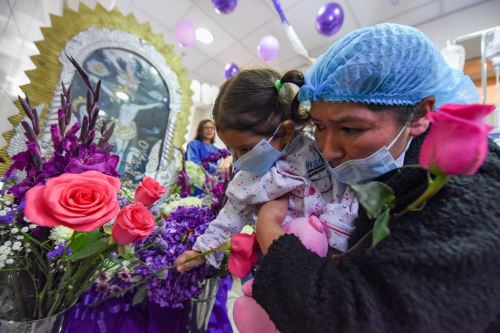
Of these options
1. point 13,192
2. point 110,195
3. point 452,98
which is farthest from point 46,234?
point 452,98

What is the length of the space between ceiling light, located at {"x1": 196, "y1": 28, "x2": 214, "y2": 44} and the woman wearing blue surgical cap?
8.67 feet

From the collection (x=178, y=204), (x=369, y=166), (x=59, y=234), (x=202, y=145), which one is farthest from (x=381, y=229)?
(x=202, y=145)

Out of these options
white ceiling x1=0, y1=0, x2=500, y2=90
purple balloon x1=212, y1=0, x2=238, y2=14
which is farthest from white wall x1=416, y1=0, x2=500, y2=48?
purple balloon x1=212, y1=0, x2=238, y2=14

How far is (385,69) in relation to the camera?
0.43 meters

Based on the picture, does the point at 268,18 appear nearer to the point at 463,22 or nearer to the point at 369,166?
the point at 463,22

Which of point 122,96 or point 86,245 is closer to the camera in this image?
point 86,245

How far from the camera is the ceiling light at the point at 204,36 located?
2713 mm

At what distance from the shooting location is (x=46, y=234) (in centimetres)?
46

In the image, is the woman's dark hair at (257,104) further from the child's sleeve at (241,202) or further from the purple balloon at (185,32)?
the purple balloon at (185,32)

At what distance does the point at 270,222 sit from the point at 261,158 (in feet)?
0.57

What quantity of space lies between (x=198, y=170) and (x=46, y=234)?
2.21 feet

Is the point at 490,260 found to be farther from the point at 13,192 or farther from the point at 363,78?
the point at 13,192

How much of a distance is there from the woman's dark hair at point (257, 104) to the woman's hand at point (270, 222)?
0.58ft

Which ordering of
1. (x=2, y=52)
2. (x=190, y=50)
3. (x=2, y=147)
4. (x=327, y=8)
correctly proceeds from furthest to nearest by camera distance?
(x=190, y=50)
(x=327, y=8)
(x=2, y=147)
(x=2, y=52)
